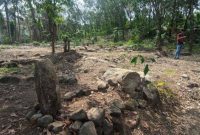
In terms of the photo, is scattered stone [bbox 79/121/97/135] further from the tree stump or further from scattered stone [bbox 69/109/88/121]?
the tree stump

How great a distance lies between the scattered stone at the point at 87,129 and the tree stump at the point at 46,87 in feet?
2.37

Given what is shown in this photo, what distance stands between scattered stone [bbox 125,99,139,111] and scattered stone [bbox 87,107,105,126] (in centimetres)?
119

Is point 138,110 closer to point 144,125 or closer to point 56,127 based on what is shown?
point 144,125

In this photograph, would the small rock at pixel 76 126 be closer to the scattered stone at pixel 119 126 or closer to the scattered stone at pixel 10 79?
the scattered stone at pixel 119 126

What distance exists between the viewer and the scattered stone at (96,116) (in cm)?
495

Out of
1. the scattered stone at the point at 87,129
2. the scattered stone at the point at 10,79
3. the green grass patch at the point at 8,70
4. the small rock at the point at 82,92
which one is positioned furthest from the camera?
the green grass patch at the point at 8,70

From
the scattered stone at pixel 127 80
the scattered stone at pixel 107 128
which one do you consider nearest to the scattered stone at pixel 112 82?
the scattered stone at pixel 127 80

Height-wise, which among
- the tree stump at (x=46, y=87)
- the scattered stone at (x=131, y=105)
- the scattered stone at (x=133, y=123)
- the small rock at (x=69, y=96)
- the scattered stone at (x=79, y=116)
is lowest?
the scattered stone at (x=133, y=123)

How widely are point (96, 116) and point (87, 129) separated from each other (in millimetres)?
392

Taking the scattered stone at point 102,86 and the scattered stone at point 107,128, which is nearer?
the scattered stone at point 107,128

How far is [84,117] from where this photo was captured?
487cm

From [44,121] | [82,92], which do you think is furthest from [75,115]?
[82,92]

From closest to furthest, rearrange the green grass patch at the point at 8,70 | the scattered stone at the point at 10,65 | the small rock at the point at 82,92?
the small rock at the point at 82,92 < the green grass patch at the point at 8,70 < the scattered stone at the point at 10,65

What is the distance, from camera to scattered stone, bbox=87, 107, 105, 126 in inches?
195
